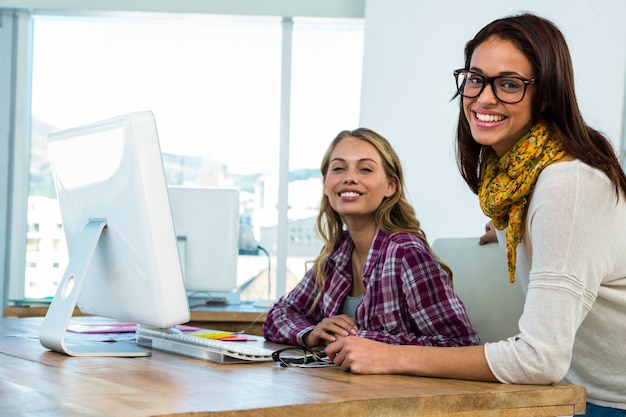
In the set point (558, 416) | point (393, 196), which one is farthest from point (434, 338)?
point (393, 196)

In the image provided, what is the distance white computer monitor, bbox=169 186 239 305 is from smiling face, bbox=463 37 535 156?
2.05 m

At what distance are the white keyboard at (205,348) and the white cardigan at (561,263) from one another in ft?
1.57

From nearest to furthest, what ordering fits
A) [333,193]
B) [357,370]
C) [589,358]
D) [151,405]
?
[151,405] < [357,370] < [589,358] < [333,193]

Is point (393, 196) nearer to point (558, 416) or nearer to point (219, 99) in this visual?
point (558, 416)

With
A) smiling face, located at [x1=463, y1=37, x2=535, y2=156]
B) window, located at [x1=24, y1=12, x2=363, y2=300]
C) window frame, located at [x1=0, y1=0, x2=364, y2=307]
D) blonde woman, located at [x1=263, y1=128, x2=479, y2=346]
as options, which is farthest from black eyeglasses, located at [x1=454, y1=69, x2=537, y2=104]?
window, located at [x1=24, y1=12, x2=363, y2=300]

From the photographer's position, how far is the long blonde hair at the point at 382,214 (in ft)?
7.94

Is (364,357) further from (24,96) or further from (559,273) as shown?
(24,96)

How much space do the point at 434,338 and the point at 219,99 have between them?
12.1ft

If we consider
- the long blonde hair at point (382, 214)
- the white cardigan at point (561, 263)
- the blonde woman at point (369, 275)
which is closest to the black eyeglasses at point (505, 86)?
the white cardigan at point (561, 263)

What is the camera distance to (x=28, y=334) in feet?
6.94

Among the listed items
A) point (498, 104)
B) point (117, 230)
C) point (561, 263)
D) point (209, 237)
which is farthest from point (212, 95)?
point (561, 263)

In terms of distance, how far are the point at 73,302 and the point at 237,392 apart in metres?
0.55

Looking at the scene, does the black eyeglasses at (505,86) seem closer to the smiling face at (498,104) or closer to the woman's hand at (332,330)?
the smiling face at (498,104)

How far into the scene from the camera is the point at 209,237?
355 centimetres
